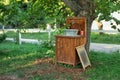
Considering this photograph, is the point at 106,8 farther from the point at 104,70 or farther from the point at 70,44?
the point at 104,70

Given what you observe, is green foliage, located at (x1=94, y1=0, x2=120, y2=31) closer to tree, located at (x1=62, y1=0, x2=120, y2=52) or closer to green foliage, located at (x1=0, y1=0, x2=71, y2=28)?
tree, located at (x1=62, y1=0, x2=120, y2=52)

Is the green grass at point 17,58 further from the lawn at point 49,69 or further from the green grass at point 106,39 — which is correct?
the green grass at point 106,39

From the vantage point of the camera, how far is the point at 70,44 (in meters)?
7.91

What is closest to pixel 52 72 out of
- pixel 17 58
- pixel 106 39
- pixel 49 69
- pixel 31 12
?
pixel 49 69

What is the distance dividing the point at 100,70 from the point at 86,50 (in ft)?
3.26

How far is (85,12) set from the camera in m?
8.23

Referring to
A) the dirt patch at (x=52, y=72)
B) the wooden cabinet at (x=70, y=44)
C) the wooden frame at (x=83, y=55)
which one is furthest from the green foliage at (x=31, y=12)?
the dirt patch at (x=52, y=72)

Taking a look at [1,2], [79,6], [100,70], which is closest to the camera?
[100,70]

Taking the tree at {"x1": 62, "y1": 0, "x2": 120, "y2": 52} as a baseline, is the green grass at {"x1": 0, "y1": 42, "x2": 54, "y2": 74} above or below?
below

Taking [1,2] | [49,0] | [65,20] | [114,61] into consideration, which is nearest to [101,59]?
[114,61]

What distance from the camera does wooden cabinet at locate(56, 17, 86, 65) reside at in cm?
789

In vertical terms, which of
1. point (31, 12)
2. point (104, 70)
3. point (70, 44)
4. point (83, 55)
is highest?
point (31, 12)

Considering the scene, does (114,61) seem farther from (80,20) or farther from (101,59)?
(80,20)

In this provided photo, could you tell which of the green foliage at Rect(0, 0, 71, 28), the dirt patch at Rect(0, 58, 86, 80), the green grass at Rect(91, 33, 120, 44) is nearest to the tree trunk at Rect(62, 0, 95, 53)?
the green foliage at Rect(0, 0, 71, 28)
